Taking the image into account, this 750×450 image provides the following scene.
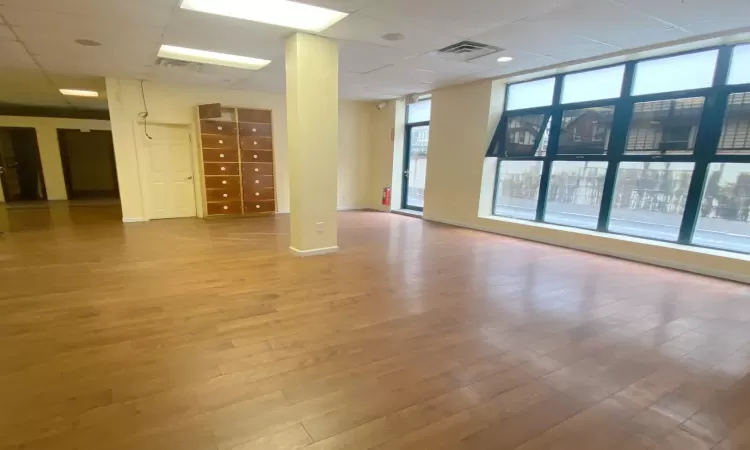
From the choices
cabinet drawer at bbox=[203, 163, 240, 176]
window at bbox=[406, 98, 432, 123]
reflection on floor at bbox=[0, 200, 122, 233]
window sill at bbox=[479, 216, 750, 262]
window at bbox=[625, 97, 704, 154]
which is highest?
window at bbox=[406, 98, 432, 123]

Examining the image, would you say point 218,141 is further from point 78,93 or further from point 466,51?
point 466,51

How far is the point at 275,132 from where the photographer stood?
848 cm

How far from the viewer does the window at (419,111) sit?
8.65 m

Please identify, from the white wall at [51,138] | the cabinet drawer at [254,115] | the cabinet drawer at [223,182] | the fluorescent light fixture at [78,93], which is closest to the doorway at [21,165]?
the white wall at [51,138]

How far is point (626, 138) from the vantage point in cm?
520

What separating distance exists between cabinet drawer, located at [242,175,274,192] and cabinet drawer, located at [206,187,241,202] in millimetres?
232

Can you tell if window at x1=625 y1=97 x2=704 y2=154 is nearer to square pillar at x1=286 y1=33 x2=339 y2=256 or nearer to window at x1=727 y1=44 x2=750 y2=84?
window at x1=727 y1=44 x2=750 y2=84

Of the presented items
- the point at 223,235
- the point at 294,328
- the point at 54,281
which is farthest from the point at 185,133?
the point at 294,328

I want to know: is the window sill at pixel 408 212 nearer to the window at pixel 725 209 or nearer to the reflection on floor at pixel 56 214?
the window at pixel 725 209

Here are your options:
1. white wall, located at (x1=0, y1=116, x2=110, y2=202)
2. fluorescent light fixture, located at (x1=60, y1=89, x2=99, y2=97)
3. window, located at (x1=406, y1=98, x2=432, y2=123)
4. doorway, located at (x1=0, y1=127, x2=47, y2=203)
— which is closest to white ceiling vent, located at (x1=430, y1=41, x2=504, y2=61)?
window, located at (x1=406, y1=98, x2=432, y2=123)

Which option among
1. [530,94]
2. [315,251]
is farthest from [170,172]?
[530,94]

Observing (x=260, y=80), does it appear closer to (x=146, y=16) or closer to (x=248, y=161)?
(x=248, y=161)

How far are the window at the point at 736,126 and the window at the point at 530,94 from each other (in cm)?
236

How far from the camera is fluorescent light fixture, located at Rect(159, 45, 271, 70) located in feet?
17.2
